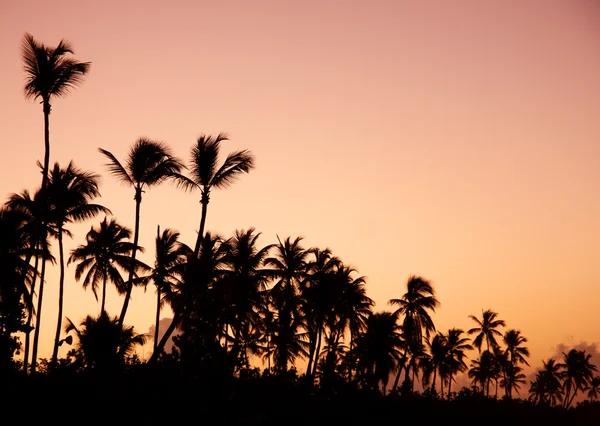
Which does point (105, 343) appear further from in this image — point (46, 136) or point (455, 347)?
point (455, 347)

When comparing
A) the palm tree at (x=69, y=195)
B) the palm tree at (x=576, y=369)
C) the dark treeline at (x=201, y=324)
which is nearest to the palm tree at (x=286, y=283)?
the dark treeline at (x=201, y=324)

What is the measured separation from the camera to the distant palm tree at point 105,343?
64.7ft

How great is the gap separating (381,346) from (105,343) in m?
32.8

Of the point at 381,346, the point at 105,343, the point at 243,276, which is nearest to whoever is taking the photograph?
the point at 105,343

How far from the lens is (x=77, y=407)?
1550cm

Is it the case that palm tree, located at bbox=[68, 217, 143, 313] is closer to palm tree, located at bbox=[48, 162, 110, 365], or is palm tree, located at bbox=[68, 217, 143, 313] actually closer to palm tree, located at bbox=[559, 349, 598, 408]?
palm tree, located at bbox=[48, 162, 110, 365]

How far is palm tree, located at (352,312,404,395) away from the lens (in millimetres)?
53531

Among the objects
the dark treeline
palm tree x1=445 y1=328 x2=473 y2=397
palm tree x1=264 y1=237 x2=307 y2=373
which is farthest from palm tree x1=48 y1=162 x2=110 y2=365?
palm tree x1=445 y1=328 x2=473 y2=397

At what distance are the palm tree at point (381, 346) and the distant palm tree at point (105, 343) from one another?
19.8 m

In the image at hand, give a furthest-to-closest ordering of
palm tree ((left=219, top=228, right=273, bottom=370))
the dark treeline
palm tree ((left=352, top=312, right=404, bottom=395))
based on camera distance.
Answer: palm tree ((left=352, top=312, right=404, bottom=395)) < palm tree ((left=219, top=228, right=273, bottom=370)) < the dark treeline

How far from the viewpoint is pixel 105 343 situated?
84.6 ft

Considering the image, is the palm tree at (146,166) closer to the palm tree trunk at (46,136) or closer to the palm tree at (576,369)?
the palm tree trunk at (46,136)

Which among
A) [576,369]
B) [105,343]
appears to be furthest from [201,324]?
[576,369]

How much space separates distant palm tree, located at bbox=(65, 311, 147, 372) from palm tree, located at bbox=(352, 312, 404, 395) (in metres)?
19.8
